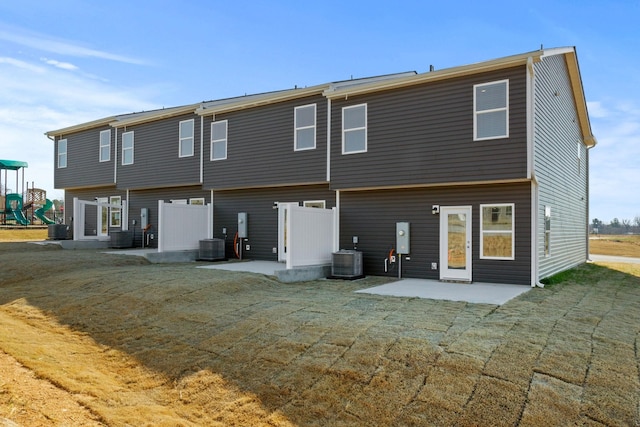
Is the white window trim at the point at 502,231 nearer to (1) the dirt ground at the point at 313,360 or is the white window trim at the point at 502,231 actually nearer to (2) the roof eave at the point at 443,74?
(1) the dirt ground at the point at 313,360

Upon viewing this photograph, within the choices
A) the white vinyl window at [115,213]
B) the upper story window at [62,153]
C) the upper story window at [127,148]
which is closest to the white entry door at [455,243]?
the upper story window at [127,148]

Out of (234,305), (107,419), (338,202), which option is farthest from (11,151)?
(107,419)

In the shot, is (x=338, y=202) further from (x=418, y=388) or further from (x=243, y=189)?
(x=418, y=388)

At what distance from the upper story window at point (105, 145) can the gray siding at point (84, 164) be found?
0.58 feet

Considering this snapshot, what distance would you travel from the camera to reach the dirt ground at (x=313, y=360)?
4.23 meters

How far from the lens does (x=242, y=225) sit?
14945 millimetres

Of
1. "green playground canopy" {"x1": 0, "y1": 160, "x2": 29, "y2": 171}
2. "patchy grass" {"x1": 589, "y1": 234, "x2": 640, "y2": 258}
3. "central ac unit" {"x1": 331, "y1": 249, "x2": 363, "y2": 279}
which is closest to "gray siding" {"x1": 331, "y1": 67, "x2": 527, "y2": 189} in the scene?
"central ac unit" {"x1": 331, "y1": 249, "x2": 363, "y2": 279}

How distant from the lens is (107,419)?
419 cm

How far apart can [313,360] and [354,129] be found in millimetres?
7932

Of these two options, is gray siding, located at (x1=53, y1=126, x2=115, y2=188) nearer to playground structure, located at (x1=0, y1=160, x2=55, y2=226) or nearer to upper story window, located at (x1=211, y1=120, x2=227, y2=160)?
upper story window, located at (x1=211, y1=120, x2=227, y2=160)

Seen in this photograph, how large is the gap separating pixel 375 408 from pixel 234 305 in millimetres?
4079

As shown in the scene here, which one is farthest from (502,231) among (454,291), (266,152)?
(266,152)

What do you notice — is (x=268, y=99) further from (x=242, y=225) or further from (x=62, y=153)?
(x=62, y=153)

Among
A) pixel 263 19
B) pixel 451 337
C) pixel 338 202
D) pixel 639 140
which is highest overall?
pixel 263 19
